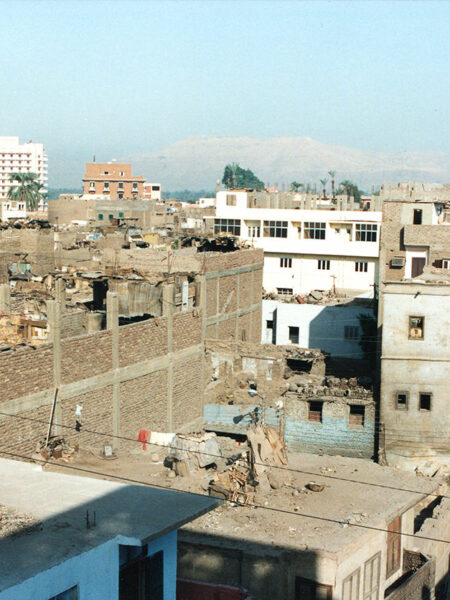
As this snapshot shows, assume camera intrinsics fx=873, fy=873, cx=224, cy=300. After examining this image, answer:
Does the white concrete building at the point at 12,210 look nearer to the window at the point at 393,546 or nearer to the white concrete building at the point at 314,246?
the white concrete building at the point at 314,246

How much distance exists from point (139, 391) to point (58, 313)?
4.05 metres

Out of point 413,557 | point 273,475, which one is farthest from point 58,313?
point 413,557

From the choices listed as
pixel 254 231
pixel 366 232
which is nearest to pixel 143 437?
pixel 366 232

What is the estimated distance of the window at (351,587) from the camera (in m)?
13.6

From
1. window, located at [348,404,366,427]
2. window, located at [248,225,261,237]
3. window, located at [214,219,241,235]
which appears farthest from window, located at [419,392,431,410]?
window, located at [214,219,241,235]

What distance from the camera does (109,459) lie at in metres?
18.4

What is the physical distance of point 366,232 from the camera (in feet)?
156

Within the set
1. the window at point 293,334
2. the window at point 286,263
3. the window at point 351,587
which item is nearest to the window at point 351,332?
the window at point 293,334

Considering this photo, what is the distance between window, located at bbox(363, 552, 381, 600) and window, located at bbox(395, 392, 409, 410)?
492 inches

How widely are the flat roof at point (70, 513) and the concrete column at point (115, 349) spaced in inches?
394

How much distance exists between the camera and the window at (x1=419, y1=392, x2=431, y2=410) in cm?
2672

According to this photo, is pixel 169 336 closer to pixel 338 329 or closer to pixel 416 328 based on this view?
pixel 416 328

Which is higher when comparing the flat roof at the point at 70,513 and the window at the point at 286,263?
the window at the point at 286,263

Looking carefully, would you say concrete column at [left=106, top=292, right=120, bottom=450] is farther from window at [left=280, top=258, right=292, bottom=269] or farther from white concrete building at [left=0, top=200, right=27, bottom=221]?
white concrete building at [left=0, top=200, right=27, bottom=221]
